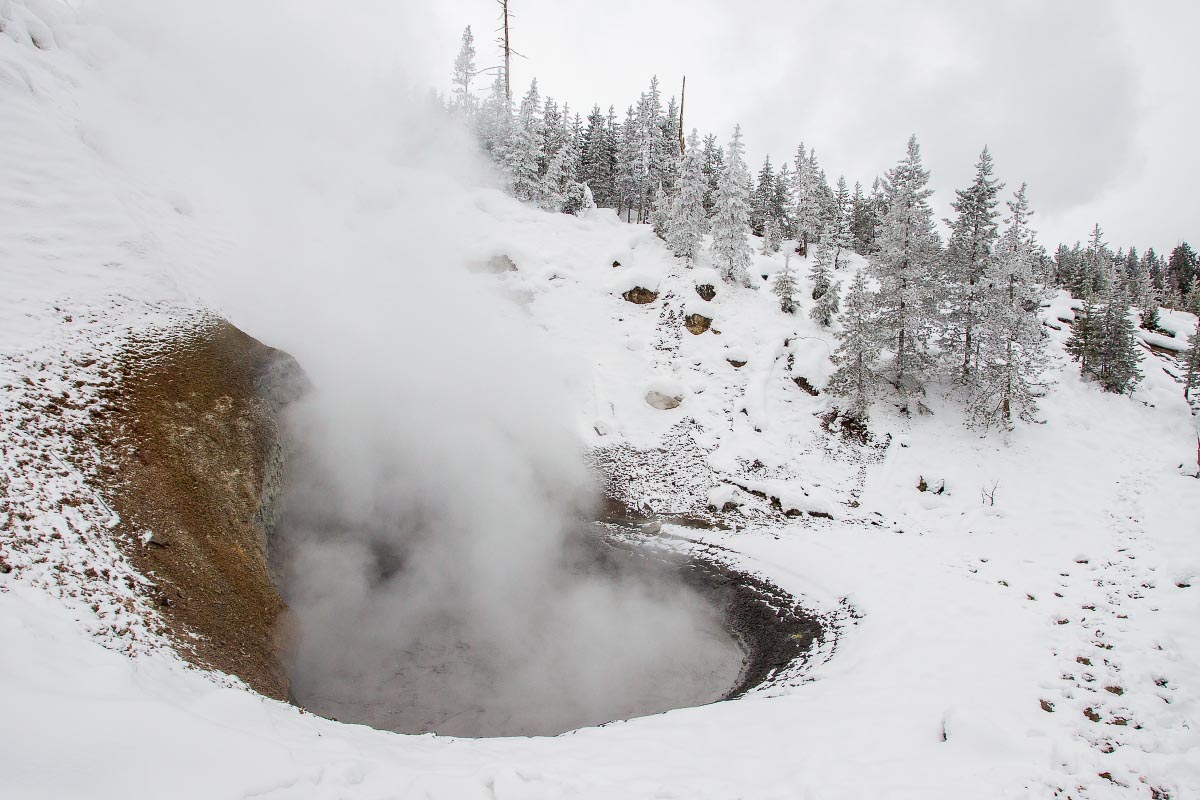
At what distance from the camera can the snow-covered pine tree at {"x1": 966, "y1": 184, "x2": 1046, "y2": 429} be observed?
2248cm

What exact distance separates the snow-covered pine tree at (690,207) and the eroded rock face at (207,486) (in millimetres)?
26655

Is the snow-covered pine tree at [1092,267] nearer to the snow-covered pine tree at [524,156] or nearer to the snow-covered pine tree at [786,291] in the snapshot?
the snow-covered pine tree at [786,291]

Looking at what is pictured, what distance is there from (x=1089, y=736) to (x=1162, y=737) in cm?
85

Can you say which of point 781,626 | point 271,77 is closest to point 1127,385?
point 781,626

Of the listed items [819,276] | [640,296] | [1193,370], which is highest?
[819,276]

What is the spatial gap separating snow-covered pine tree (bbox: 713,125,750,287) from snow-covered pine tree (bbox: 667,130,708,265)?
1.26m

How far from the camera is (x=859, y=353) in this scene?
930 inches

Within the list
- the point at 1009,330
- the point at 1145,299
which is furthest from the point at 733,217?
the point at 1145,299

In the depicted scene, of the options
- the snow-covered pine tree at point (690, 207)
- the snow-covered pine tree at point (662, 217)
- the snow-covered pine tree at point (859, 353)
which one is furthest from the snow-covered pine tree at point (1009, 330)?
the snow-covered pine tree at point (662, 217)

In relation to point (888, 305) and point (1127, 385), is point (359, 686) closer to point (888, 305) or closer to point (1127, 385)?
point (888, 305)

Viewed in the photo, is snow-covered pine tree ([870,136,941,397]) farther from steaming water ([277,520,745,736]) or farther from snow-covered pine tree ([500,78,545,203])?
snow-covered pine tree ([500,78,545,203])

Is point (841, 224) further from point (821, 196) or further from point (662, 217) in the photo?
point (662, 217)

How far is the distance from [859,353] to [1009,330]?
6274 millimetres

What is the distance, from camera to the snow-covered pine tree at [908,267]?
→ 24281 mm
